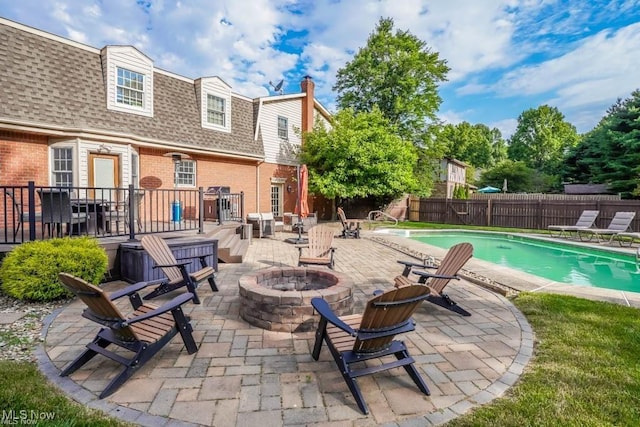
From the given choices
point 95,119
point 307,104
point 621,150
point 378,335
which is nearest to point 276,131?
point 307,104

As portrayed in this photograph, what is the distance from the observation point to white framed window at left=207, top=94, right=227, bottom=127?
13.7m

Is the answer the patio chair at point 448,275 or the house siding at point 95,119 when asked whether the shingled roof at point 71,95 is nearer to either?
the house siding at point 95,119

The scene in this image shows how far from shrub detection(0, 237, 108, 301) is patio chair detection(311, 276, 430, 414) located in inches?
163

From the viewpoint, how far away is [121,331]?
2.76 m

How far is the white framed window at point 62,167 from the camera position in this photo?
933 cm

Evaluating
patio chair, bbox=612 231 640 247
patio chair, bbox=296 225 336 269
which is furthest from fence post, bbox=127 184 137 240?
patio chair, bbox=612 231 640 247

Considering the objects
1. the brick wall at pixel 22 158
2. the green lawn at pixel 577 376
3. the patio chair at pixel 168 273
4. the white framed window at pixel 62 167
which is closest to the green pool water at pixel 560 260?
the green lawn at pixel 577 376

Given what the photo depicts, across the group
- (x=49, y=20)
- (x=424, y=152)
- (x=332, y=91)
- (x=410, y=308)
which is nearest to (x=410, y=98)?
(x=424, y=152)

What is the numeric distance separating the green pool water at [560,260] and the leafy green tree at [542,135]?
3817 centimetres

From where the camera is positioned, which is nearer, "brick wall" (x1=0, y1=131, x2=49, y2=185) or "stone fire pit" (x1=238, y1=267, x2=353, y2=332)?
"stone fire pit" (x1=238, y1=267, x2=353, y2=332)

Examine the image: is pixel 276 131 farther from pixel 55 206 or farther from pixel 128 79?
pixel 55 206

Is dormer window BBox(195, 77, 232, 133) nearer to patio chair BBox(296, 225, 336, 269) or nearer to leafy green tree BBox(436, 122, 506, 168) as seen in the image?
patio chair BBox(296, 225, 336, 269)

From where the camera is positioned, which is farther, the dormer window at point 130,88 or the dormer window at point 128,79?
the dormer window at point 130,88

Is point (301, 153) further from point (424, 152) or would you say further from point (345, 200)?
point (424, 152)
